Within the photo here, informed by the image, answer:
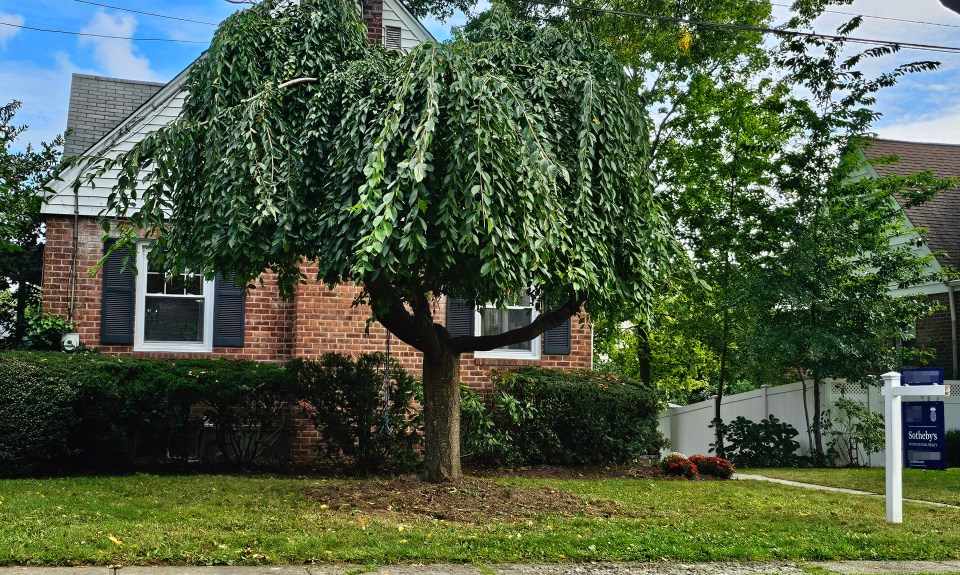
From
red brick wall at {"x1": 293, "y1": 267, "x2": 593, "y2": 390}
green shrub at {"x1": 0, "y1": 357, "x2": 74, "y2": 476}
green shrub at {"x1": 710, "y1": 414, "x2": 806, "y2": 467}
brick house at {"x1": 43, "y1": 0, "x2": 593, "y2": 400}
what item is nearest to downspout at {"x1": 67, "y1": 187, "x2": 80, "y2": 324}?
brick house at {"x1": 43, "y1": 0, "x2": 593, "y2": 400}

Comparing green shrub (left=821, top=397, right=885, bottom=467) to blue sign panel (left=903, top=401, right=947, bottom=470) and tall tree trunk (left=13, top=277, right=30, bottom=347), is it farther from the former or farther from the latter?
tall tree trunk (left=13, top=277, right=30, bottom=347)

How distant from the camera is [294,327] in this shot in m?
13.1

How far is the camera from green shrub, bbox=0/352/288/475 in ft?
33.4

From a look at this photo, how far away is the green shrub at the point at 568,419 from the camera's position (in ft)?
41.0

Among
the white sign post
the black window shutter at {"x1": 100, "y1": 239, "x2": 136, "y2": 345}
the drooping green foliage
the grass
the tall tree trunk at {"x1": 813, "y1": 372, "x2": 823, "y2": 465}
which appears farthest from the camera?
the tall tree trunk at {"x1": 813, "y1": 372, "x2": 823, "y2": 465}

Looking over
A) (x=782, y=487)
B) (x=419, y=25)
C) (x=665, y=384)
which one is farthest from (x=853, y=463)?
(x=665, y=384)

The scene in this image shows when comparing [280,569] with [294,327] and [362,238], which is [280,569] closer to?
[362,238]

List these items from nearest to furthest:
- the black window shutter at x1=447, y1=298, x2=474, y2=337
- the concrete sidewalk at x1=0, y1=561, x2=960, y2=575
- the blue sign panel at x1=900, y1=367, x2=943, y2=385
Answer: the concrete sidewalk at x1=0, y1=561, x2=960, y2=575, the blue sign panel at x1=900, y1=367, x2=943, y2=385, the black window shutter at x1=447, y1=298, x2=474, y2=337

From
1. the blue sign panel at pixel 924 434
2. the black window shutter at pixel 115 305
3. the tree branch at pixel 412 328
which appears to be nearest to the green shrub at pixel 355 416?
the tree branch at pixel 412 328

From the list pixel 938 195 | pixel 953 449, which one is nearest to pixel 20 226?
pixel 953 449

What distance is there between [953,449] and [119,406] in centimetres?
1425

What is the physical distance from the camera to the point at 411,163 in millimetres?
7098

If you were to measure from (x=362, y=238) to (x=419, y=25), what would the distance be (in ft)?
25.7

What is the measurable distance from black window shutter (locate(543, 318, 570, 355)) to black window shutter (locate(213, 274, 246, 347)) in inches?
183
